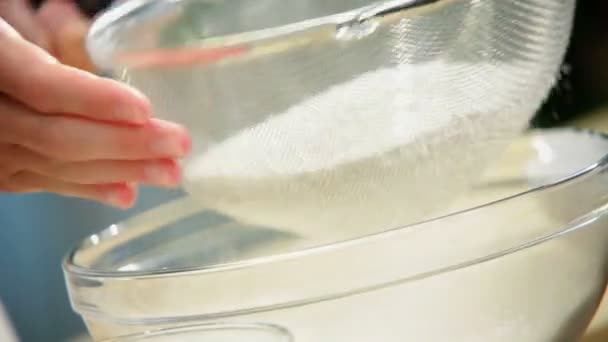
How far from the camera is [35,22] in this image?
0.62m

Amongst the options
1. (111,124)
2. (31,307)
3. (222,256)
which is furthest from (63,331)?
(111,124)

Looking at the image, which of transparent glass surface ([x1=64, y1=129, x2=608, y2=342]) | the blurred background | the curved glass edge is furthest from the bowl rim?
the blurred background

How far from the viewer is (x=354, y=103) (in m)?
0.49

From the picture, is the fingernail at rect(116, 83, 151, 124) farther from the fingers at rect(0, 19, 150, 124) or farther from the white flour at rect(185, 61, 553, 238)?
the white flour at rect(185, 61, 553, 238)

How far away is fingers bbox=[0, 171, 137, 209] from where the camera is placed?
510 mm

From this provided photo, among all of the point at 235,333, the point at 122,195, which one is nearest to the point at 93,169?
the point at 122,195

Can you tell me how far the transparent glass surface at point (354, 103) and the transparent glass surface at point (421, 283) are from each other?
0.10 metres

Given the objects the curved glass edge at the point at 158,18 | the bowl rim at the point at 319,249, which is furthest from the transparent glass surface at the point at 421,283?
the curved glass edge at the point at 158,18

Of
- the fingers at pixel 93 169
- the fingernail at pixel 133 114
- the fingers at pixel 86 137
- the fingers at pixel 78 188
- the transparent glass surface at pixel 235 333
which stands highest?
the fingernail at pixel 133 114

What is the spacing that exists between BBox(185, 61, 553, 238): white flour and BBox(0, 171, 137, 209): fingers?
0.04 m

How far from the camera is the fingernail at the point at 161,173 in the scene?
447 millimetres

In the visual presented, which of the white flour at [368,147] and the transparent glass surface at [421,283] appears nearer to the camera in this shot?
the transparent glass surface at [421,283]

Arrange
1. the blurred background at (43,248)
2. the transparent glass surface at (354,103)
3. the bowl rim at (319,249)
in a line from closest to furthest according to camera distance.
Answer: the bowl rim at (319,249)
the transparent glass surface at (354,103)
the blurred background at (43,248)

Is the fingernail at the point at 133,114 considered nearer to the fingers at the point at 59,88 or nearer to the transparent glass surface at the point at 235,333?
the fingers at the point at 59,88
